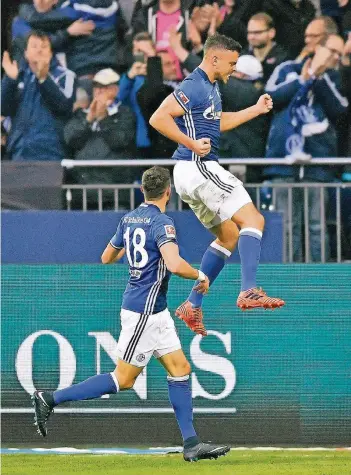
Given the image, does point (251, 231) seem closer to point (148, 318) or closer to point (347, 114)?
point (148, 318)

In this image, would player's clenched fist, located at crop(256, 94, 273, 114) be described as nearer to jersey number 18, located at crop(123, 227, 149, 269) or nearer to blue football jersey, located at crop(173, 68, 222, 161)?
blue football jersey, located at crop(173, 68, 222, 161)

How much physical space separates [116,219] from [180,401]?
288 centimetres

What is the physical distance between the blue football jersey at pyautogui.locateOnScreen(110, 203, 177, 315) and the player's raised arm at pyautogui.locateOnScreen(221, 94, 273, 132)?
93 centimetres

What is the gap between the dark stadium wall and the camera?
12430 millimetres

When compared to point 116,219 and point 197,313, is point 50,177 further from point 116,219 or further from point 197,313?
point 197,313

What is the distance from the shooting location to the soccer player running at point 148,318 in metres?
9.80

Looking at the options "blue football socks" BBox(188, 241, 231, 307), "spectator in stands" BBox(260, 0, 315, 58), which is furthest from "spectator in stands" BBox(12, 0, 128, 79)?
"blue football socks" BBox(188, 241, 231, 307)

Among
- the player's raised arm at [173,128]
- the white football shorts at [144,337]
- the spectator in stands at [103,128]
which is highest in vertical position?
the player's raised arm at [173,128]

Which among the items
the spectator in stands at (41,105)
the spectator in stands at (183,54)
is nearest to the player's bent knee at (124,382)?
the spectator in stands at (41,105)

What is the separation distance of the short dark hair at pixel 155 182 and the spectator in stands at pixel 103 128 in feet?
12.6

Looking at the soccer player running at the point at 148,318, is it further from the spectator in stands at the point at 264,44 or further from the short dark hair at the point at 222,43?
the spectator in stands at the point at 264,44

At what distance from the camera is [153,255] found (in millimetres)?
9867

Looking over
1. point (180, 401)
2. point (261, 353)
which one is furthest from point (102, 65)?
point (180, 401)

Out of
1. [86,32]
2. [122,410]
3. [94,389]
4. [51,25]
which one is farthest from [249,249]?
[51,25]
